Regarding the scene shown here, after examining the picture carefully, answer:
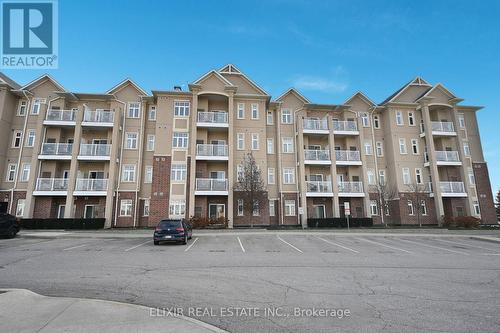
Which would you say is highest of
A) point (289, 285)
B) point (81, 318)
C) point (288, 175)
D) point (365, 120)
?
point (365, 120)

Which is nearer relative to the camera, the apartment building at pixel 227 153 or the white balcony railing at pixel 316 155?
the apartment building at pixel 227 153

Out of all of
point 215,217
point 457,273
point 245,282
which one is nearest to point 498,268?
point 457,273

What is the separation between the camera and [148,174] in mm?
27672

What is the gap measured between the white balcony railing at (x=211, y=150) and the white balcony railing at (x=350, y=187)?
12.8 metres

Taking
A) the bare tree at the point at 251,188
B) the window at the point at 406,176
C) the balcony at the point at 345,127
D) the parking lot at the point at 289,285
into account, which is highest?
the balcony at the point at 345,127

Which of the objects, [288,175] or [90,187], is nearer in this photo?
[90,187]

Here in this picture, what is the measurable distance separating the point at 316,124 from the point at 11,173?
31508mm

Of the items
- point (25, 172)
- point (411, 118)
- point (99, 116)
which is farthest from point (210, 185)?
point (411, 118)

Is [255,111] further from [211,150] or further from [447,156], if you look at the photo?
[447,156]

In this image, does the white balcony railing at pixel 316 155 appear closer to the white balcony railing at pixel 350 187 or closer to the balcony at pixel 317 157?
the balcony at pixel 317 157

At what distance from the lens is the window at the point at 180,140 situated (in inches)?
1070

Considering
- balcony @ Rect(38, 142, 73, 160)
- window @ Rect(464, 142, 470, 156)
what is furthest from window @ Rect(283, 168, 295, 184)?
balcony @ Rect(38, 142, 73, 160)

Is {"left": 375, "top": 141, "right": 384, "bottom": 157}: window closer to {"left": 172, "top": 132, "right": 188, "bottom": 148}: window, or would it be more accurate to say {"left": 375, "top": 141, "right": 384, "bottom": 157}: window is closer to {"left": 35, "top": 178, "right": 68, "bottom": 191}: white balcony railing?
{"left": 172, "top": 132, "right": 188, "bottom": 148}: window

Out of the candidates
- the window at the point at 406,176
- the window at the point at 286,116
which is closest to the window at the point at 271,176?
the window at the point at 286,116
